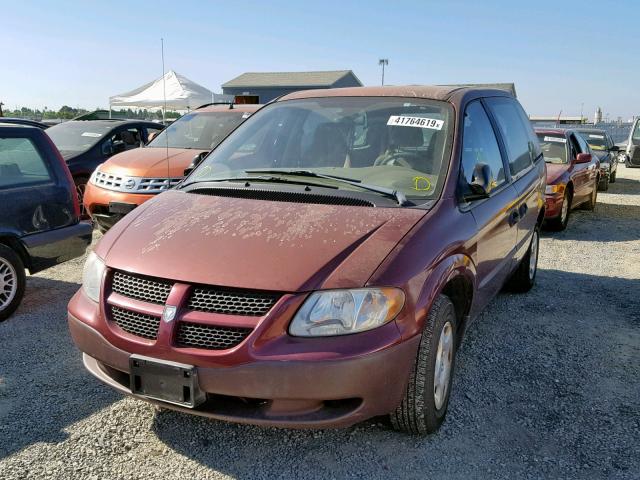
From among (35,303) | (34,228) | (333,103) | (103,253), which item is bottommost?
(35,303)

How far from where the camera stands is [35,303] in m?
5.14

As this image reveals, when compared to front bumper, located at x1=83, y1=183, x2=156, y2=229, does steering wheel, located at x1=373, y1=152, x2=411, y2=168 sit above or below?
above

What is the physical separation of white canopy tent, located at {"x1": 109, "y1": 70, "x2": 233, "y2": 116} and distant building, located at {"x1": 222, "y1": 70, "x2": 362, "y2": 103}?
27075mm

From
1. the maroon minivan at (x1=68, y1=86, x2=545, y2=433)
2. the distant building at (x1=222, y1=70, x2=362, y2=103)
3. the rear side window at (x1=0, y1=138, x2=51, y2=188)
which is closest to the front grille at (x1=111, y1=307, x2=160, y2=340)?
the maroon minivan at (x1=68, y1=86, x2=545, y2=433)

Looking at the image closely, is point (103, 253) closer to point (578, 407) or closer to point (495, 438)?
point (495, 438)

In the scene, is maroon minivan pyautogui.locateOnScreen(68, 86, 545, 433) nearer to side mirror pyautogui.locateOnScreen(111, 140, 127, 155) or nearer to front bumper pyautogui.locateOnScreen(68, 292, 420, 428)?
front bumper pyautogui.locateOnScreen(68, 292, 420, 428)

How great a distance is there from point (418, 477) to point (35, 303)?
12.8ft

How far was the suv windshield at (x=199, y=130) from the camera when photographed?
8461 millimetres

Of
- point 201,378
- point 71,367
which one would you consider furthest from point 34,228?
point 201,378

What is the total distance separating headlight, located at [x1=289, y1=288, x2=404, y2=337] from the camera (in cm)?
240

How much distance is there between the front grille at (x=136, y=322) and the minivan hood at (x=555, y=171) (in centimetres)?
744

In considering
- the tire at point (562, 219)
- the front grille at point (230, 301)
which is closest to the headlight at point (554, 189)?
the tire at point (562, 219)

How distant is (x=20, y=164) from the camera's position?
491cm

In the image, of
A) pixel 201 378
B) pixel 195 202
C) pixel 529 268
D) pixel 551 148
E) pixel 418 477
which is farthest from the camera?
pixel 551 148
